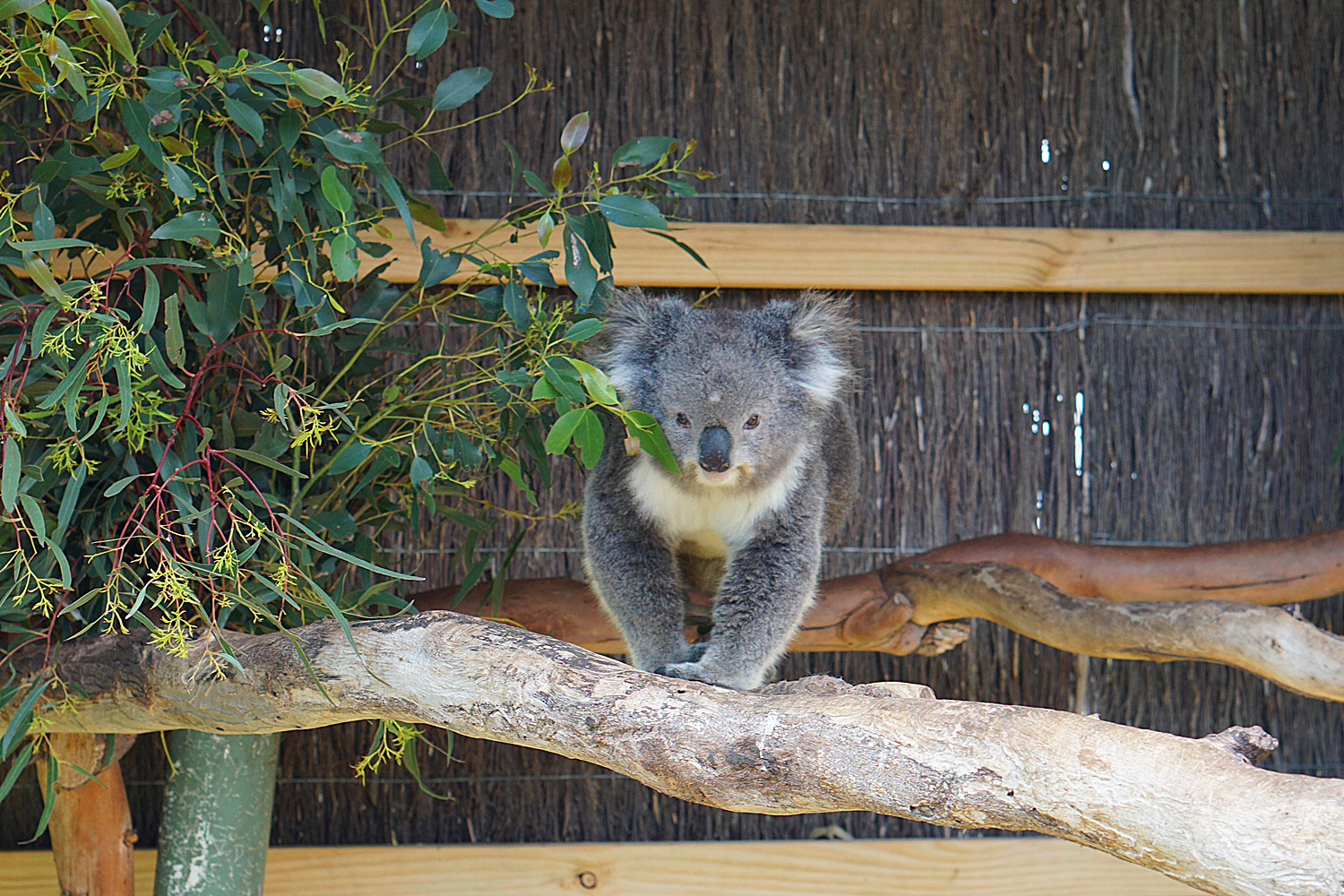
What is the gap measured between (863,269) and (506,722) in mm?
1742

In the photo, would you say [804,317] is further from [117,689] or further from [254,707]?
[117,689]

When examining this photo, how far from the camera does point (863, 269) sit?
2.76 m

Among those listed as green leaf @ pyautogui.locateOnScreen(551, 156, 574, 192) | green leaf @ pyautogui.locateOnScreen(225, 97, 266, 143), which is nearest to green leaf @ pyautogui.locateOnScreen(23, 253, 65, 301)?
green leaf @ pyautogui.locateOnScreen(225, 97, 266, 143)

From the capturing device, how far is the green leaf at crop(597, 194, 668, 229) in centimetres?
167

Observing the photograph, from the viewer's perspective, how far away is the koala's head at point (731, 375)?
1.94 metres

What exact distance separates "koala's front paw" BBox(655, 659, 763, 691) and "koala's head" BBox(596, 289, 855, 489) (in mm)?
332

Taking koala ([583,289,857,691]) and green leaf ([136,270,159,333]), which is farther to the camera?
koala ([583,289,857,691])

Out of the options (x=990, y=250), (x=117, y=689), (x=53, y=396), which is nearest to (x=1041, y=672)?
(x=990, y=250)

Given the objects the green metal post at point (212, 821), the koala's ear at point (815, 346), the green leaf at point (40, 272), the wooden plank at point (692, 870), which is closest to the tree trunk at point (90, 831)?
the green metal post at point (212, 821)

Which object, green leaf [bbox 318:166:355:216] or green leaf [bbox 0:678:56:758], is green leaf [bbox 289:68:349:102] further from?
green leaf [bbox 0:678:56:758]

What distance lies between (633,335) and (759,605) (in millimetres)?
570

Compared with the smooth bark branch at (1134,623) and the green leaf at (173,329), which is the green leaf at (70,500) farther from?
the smooth bark branch at (1134,623)

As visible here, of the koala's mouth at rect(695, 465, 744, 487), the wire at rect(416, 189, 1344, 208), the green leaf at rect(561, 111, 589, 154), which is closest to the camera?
the green leaf at rect(561, 111, 589, 154)

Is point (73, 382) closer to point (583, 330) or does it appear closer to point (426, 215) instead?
point (583, 330)
